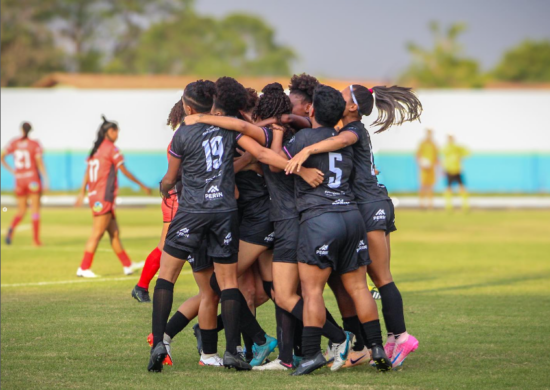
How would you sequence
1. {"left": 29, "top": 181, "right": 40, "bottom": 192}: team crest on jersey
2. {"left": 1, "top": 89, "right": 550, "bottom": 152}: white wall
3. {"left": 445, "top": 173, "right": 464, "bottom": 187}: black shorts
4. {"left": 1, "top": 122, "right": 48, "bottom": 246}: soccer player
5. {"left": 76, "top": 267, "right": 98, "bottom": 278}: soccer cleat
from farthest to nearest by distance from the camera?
1. {"left": 1, "top": 89, "right": 550, "bottom": 152}: white wall
2. {"left": 445, "top": 173, "right": 464, "bottom": 187}: black shorts
3. {"left": 29, "top": 181, "right": 40, "bottom": 192}: team crest on jersey
4. {"left": 1, "top": 122, "right": 48, "bottom": 246}: soccer player
5. {"left": 76, "top": 267, "right": 98, "bottom": 278}: soccer cleat

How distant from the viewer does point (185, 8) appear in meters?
70.7

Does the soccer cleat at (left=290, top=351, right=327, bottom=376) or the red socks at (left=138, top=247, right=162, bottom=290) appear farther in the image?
the red socks at (left=138, top=247, right=162, bottom=290)

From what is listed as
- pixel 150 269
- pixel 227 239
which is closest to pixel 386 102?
pixel 227 239

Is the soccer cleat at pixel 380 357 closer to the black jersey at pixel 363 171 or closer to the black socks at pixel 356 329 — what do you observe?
the black socks at pixel 356 329

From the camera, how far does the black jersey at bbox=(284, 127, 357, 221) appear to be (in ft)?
19.9

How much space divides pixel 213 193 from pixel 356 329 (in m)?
1.62

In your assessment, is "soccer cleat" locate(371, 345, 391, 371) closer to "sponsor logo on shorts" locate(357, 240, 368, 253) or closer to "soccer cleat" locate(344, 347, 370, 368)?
"soccer cleat" locate(344, 347, 370, 368)

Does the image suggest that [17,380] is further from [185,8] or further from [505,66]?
[505,66]

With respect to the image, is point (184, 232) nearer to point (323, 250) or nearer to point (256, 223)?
point (256, 223)

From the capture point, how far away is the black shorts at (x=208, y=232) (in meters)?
6.11

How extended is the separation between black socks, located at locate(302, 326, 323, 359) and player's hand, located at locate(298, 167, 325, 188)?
105cm

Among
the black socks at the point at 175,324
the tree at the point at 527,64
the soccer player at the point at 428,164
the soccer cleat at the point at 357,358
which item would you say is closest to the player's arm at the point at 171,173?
the black socks at the point at 175,324

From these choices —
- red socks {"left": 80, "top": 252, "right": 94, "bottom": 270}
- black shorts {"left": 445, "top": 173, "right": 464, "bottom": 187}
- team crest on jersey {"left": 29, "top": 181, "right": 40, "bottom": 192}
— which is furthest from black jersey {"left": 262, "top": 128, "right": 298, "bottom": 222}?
black shorts {"left": 445, "top": 173, "right": 464, "bottom": 187}

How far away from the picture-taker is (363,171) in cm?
644
